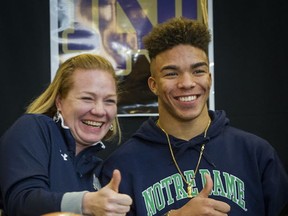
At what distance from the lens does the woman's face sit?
182 cm

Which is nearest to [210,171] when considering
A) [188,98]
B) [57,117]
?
[188,98]

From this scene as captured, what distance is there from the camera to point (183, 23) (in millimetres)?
2061

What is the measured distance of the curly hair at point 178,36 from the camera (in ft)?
6.63

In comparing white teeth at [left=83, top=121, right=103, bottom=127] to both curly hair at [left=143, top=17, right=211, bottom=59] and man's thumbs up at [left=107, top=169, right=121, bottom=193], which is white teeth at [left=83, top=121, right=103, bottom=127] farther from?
man's thumbs up at [left=107, top=169, right=121, bottom=193]

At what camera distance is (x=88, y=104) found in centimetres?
183

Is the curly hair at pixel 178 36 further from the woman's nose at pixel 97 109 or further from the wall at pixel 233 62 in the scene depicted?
the wall at pixel 233 62

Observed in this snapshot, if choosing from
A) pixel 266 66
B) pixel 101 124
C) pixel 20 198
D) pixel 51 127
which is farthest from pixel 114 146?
pixel 20 198

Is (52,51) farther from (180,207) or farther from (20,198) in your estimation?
(20,198)

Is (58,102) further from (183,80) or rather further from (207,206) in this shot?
(207,206)

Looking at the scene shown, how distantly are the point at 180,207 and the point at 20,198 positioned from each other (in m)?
0.67

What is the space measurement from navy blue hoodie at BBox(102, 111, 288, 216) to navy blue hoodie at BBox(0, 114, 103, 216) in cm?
27

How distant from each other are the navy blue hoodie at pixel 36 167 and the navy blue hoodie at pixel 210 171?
0.27m

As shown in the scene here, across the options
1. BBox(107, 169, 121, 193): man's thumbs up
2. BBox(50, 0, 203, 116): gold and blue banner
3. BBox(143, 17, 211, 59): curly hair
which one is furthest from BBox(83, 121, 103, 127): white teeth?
BBox(50, 0, 203, 116): gold and blue banner

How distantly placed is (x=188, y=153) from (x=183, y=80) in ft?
0.94
